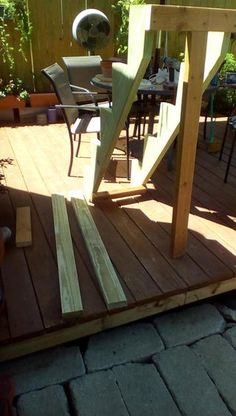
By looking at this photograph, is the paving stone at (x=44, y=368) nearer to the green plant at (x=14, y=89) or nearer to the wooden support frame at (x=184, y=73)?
the wooden support frame at (x=184, y=73)

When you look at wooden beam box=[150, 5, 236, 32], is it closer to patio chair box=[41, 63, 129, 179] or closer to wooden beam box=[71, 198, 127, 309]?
wooden beam box=[71, 198, 127, 309]

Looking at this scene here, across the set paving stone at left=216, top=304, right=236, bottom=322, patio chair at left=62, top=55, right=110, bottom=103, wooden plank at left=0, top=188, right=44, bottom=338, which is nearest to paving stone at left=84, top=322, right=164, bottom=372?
wooden plank at left=0, top=188, right=44, bottom=338

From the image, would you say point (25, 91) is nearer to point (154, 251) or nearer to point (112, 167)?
point (112, 167)

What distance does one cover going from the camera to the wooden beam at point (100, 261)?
1700 millimetres

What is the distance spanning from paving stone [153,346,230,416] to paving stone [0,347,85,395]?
400 mm

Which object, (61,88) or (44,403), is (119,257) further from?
(61,88)

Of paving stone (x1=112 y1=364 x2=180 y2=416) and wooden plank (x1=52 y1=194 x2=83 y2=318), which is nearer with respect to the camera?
paving stone (x1=112 y1=364 x2=180 y2=416)

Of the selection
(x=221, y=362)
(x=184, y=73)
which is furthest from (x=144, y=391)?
(x=184, y=73)

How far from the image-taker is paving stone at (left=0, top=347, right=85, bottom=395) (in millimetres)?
1536

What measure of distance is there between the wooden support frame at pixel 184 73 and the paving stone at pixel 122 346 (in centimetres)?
50

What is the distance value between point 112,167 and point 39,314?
188cm

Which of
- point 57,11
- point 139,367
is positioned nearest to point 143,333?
point 139,367

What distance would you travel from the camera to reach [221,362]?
5.41 feet

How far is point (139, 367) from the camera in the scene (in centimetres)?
161
